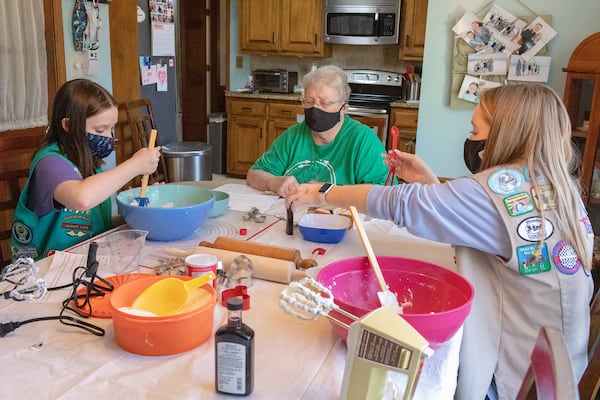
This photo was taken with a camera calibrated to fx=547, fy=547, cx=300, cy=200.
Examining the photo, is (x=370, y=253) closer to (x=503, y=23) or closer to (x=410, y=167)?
(x=410, y=167)

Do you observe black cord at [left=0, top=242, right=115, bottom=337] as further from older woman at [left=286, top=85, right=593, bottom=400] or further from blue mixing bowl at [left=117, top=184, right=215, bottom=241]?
older woman at [left=286, top=85, right=593, bottom=400]

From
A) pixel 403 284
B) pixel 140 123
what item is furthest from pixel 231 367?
pixel 140 123

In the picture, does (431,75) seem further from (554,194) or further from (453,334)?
(453,334)

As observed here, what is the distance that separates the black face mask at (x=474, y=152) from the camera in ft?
5.02

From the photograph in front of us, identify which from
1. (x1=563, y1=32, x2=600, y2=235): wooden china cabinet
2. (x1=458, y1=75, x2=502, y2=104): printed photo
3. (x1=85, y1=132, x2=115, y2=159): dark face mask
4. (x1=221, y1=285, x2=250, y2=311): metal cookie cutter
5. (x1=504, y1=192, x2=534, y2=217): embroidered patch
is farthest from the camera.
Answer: (x1=458, y1=75, x2=502, y2=104): printed photo

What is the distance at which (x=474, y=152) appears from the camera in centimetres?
157

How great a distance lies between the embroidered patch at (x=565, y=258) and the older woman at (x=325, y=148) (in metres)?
1.03

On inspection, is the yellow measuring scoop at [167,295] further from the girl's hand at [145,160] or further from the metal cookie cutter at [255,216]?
the metal cookie cutter at [255,216]

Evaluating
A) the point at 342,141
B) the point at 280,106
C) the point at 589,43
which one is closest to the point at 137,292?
the point at 342,141

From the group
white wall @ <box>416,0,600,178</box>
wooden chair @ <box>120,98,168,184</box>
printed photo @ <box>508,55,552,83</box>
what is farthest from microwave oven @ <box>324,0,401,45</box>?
wooden chair @ <box>120,98,168,184</box>

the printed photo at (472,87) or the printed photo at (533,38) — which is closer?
the printed photo at (533,38)

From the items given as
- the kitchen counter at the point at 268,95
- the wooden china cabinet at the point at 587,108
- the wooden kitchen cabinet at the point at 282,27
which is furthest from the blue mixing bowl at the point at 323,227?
the wooden kitchen cabinet at the point at 282,27

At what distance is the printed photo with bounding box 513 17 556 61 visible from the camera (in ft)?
11.4

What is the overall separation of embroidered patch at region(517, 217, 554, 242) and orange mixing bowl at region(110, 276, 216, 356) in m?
0.75
